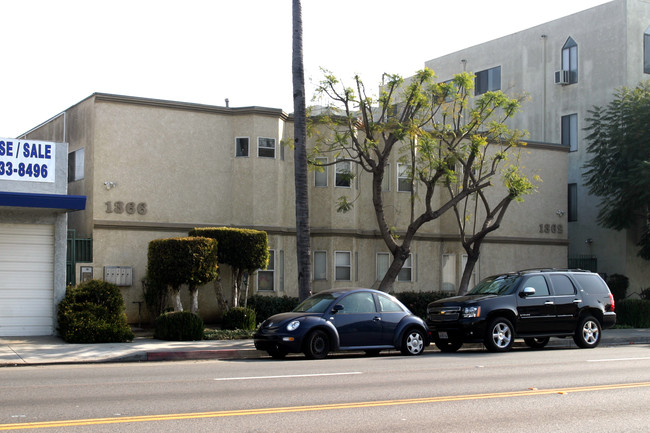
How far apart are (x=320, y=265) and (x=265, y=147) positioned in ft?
15.0

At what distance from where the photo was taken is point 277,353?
16453mm

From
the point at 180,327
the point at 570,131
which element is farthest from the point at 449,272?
the point at 180,327

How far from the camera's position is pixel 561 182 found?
106 ft

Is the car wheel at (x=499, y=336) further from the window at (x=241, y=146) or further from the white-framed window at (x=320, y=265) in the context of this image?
the window at (x=241, y=146)

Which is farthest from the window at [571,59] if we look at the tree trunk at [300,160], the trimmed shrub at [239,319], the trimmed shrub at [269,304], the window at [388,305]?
the window at [388,305]

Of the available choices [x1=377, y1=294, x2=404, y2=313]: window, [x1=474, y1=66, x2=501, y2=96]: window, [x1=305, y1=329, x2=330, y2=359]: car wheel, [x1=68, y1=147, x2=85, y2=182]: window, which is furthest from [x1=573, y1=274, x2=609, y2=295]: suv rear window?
[x1=474, y1=66, x2=501, y2=96]: window

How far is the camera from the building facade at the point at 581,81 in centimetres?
3369

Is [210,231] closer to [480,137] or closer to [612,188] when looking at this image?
[480,137]

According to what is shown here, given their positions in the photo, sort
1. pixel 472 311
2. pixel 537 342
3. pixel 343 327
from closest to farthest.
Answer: pixel 343 327, pixel 472 311, pixel 537 342

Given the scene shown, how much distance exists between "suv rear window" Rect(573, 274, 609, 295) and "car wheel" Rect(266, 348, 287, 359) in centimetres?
826

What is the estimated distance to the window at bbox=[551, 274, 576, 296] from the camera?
1955 centimetres

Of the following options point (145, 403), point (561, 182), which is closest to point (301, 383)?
point (145, 403)

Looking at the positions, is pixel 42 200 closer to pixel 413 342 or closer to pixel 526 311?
pixel 413 342

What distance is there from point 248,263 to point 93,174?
5.52 meters
